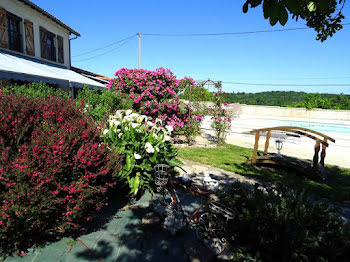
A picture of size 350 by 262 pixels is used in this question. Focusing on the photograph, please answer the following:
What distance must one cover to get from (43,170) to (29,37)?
15415 mm

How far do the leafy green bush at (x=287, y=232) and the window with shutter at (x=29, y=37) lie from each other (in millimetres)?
16444

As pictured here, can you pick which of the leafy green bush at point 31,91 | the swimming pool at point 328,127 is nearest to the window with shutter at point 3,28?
the leafy green bush at point 31,91

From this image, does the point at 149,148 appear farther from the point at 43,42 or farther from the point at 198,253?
the point at 43,42

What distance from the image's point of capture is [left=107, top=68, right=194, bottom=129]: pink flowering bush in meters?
9.05

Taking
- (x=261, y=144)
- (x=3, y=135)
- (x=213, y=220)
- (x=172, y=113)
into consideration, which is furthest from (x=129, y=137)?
(x=261, y=144)

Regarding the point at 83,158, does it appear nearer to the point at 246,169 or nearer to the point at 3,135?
the point at 3,135

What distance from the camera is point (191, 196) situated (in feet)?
14.6

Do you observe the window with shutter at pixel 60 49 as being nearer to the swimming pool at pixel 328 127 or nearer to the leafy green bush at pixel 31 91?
the leafy green bush at pixel 31 91

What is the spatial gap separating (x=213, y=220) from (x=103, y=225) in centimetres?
171

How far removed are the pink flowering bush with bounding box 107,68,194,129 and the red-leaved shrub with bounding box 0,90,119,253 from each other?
592cm

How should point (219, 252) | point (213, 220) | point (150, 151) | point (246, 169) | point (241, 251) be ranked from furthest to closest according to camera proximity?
point (246, 169)
point (150, 151)
point (213, 220)
point (219, 252)
point (241, 251)

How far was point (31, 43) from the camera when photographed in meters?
14.1

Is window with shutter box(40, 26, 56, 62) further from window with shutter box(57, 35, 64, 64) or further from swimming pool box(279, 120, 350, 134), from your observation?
swimming pool box(279, 120, 350, 134)

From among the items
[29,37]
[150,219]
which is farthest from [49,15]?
[150,219]
